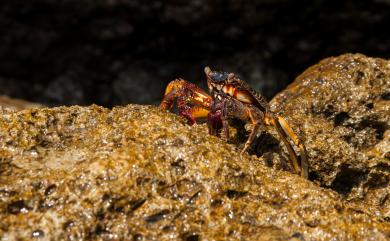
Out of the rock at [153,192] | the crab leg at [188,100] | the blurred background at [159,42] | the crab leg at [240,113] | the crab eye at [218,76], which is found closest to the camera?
the rock at [153,192]

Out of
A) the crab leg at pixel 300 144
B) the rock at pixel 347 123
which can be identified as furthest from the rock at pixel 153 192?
the rock at pixel 347 123

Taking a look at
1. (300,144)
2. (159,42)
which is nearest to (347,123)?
(300,144)

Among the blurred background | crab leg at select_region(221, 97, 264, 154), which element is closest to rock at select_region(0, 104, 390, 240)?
crab leg at select_region(221, 97, 264, 154)

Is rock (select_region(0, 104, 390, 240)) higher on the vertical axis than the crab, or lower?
lower

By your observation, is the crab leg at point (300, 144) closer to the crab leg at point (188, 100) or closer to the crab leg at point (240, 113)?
the crab leg at point (240, 113)

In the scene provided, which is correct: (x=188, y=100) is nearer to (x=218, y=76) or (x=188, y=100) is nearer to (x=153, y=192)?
(x=218, y=76)

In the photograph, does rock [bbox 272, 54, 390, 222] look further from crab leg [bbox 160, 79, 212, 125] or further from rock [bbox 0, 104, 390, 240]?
rock [bbox 0, 104, 390, 240]
